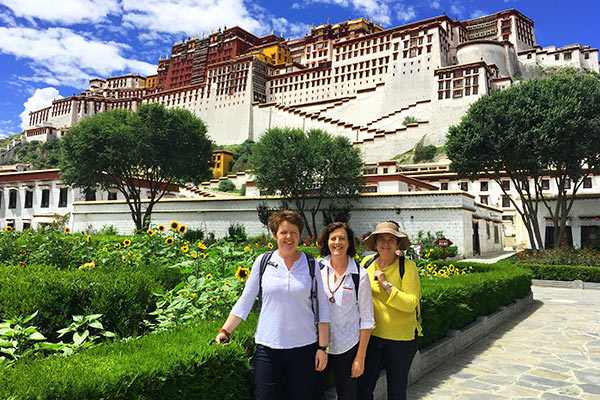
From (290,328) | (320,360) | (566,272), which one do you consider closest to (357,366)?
(320,360)

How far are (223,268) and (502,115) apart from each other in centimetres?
2329

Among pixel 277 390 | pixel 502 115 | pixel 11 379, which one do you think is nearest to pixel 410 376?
pixel 277 390

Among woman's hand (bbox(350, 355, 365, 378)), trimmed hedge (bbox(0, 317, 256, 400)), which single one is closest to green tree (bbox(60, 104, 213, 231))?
trimmed hedge (bbox(0, 317, 256, 400))

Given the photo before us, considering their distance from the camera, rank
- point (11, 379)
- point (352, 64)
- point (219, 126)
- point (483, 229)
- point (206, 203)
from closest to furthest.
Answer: point (11, 379) < point (483, 229) < point (206, 203) < point (352, 64) < point (219, 126)

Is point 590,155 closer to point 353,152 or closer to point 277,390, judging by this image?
point 353,152

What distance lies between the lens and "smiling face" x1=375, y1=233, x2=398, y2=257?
3.73m

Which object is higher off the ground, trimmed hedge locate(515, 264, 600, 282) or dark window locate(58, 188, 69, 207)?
dark window locate(58, 188, 69, 207)

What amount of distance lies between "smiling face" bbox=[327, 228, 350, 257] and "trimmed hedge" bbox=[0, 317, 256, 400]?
3.68 feet

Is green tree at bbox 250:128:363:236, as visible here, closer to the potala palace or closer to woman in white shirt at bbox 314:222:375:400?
woman in white shirt at bbox 314:222:375:400

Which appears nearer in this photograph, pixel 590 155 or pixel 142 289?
pixel 142 289

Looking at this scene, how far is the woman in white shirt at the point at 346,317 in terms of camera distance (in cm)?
330

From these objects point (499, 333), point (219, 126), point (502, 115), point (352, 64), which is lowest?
point (499, 333)

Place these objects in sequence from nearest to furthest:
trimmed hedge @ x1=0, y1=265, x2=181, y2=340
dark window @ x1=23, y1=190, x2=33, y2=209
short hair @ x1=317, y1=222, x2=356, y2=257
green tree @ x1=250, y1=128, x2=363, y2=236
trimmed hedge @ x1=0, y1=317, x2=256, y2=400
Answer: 1. trimmed hedge @ x1=0, y1=317, x2=256, y2=400
2. short hair @ x1=317, y1=222, x2=356, y2=257
3. trimmed hedge @ x1=0, y1=265, x2=181, y2=340
4. green tree @ x1=250, y1=128, x2=363, y2=236
5. dark window @ x1=23, y1=190, x2=33, y2=209

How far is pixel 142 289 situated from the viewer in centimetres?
542
